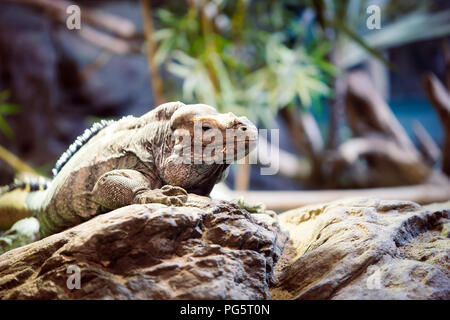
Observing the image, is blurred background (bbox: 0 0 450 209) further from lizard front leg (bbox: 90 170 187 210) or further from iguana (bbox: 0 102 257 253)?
lizard front leg (bbox: 90 170 187 210)

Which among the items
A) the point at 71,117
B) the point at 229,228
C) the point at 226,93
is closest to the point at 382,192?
the point at 226,93

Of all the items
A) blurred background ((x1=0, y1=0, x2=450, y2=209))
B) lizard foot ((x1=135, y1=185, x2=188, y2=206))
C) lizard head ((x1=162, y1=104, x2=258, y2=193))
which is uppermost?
blurred background ((x1=0, y1=0, x2=450, y2=209))

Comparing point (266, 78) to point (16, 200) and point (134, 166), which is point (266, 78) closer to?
point (16, 200)

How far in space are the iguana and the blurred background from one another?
4294 mm

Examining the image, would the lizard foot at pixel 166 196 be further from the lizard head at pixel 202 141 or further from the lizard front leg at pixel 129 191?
the lizard head at pixel 202 141

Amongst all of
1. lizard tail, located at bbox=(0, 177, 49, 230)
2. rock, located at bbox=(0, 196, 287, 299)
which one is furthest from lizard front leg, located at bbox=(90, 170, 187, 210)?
lizard tail, located at bbox=(0, 177, 49, 230)

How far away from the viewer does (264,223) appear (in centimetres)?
256

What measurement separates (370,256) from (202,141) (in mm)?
1170

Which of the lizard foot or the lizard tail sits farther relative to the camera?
the lizard tail

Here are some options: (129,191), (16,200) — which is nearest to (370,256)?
(129,191)

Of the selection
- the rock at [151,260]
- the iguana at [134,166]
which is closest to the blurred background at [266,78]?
the iguana at [134,166]

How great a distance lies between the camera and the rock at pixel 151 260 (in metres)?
1.99

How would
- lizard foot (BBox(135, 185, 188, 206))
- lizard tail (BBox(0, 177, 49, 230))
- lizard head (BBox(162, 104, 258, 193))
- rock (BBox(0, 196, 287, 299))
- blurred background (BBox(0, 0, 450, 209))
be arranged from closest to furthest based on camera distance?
1. rock (BBox(0, 196, 287, 299))
2. lizard foot (BBox(135, 185, 188, 206))
3. lizard head (BBox(162, 104, 258, 193))
4. lizard tail (BBox(0, 177, 49, 230))
5. blurred background (BBox(0, 0, 450, 209))

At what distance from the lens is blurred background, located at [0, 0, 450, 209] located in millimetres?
7797
